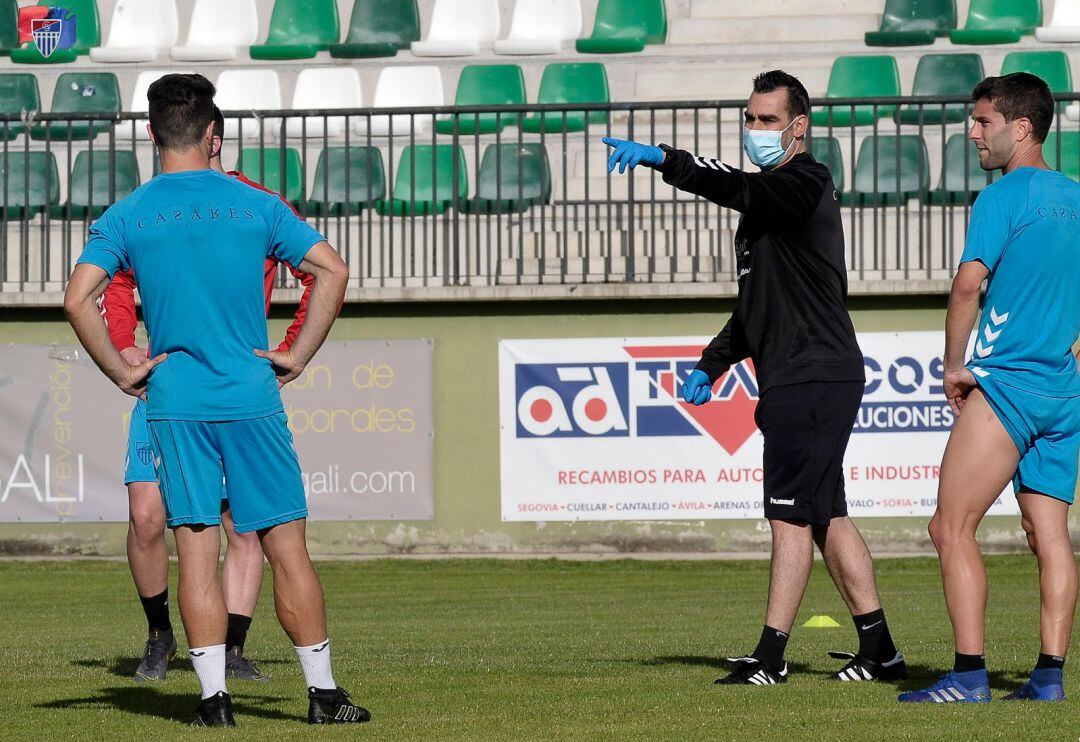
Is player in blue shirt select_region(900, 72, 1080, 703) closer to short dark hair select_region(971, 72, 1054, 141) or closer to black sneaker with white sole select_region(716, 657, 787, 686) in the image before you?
short dark hair select_region(971, 72, 1054, 141)

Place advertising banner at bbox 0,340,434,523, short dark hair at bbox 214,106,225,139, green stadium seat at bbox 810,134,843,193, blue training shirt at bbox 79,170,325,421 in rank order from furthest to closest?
green stadium seat at bbox 810,134,843,193 < advertising banner at bbox 0,340,434,523 < short dark hair at bbox 214,106,225,139 < blue training shirt at bbox 79,170,325,421

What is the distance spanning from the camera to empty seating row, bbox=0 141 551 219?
1438 centimetres

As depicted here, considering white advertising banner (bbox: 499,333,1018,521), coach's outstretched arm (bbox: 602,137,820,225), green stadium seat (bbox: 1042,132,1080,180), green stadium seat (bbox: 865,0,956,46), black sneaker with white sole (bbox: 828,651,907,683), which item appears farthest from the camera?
green stadium seat (bbox: 865,0,956,46)

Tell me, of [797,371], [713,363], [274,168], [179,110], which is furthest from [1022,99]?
[274,168]

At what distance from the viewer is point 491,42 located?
1941 cm

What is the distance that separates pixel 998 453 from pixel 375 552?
8888mm

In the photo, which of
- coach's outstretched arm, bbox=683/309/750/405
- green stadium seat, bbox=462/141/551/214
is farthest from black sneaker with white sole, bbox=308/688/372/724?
green stadium seat, bbox=462/141/551/214

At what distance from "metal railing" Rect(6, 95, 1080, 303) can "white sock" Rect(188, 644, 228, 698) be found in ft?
27.5

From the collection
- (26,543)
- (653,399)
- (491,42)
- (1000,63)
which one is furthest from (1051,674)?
(491,42)

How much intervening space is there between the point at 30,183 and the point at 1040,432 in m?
12.2

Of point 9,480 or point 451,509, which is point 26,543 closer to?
point 9,480

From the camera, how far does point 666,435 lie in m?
13.6

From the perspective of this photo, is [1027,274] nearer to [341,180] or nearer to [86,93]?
[341,180]

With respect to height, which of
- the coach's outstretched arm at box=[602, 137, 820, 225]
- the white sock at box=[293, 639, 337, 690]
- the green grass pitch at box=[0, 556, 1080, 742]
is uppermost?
the coach's outstretched arm at box=[602, 137, 820, 225]
